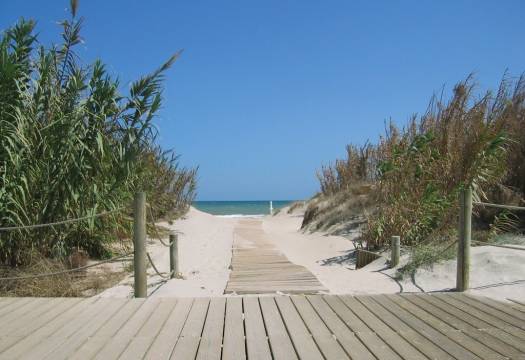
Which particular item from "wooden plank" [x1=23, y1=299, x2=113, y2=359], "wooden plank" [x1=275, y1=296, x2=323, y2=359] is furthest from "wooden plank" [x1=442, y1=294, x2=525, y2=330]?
"wooden plank" [x1=23, y1=299, x2=113, y2=359]

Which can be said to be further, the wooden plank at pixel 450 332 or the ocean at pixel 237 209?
the ocean at pixel 237 209

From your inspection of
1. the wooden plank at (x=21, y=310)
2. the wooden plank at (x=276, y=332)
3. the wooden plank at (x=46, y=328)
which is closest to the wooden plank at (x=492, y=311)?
the wooden plank at (x=276, y=332)

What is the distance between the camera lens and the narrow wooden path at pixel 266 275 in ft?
14.6

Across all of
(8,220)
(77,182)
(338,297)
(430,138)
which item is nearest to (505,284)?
(338,297)

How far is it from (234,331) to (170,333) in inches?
17.7

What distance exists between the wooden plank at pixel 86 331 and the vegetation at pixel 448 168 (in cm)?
371

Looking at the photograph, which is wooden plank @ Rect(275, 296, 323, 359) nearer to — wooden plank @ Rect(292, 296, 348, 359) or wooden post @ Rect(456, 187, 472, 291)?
wooden plank @ Rect(292, 296, 348, 359)

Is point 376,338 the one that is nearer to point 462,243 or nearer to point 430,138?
point 462,243

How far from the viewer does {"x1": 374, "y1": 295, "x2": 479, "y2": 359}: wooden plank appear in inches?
101

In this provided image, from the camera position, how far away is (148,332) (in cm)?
296

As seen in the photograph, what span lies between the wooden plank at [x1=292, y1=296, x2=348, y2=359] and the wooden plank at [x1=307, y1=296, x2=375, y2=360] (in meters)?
0.04

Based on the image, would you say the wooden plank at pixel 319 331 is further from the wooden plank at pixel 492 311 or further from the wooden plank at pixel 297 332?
the wooden plank at pixel 492 311

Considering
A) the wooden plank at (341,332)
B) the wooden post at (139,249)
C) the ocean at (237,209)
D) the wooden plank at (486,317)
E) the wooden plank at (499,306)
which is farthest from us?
the ocean at (237,209)

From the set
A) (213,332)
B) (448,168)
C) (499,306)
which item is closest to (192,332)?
(213,332)
